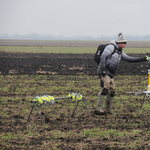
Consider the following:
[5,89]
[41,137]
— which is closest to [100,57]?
[41,137]

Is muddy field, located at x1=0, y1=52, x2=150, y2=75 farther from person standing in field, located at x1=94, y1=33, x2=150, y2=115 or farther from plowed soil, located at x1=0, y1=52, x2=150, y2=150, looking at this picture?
person standing in field, located at x1=94, y1=33, x2=150, y2=115

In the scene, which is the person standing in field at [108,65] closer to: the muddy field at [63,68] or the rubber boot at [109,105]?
the rubber boot at [109,105]

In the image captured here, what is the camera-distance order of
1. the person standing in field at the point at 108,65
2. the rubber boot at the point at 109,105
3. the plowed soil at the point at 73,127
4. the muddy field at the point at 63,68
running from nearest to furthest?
the plowed soil at the point at 73,127, the person standing in field at the point at 108,65, the rubber boot at the point at 109,105, the muddy field at the point at 63,68

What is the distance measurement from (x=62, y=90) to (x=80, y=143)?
6715 millimetres

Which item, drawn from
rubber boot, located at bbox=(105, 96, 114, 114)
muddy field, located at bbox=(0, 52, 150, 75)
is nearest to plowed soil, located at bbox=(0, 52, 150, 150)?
rubber boot, located at bbox=(105, 96, 114, 114)

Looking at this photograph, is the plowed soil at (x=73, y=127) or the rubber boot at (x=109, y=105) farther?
the rubber boot at (x=109, y=105)

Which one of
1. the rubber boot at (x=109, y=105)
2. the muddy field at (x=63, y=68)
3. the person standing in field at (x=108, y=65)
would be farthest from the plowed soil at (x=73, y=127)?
the muddy field at (x=63, y=68)

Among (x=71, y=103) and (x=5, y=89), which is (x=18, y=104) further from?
(x=5, y=89)

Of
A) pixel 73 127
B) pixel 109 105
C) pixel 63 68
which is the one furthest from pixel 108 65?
pixel 63 68

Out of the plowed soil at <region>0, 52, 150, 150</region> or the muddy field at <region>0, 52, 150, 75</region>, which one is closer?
the plowed soil at <region>0, 52, 150, 150</region>

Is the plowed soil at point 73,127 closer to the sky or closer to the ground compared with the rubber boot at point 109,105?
closer to the ground

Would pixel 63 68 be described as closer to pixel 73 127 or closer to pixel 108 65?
pixel 108 65

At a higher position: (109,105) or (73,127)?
(109,105)

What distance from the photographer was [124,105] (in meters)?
9.67
